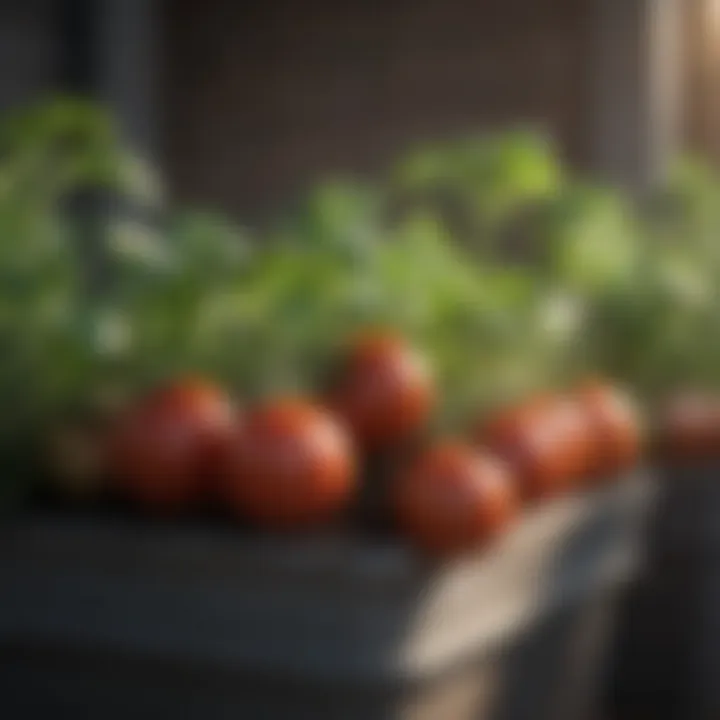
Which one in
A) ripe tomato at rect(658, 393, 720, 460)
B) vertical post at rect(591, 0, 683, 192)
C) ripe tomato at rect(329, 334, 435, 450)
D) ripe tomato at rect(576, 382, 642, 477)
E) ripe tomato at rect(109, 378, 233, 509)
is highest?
vertical post at rect(591, 0, 683, 192)

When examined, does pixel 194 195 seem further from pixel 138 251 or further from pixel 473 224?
pixel 138 251

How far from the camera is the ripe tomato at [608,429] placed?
3.20 feet

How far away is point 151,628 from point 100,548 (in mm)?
45

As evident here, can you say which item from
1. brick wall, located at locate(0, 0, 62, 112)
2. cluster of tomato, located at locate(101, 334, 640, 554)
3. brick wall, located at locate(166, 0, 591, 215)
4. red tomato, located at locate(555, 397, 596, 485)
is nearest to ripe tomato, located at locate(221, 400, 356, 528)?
cluster of tomato, located at locate(101, 334, 640, 554)

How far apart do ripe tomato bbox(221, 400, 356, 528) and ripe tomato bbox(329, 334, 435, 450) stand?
4cm

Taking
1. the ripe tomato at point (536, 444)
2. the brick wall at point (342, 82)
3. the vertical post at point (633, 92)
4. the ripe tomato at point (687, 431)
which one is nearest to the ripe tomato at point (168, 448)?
the ripe tomato at point (536, 444)

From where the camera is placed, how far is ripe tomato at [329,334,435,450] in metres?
0.86

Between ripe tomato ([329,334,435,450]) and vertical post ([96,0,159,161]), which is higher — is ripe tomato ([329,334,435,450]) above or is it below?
below

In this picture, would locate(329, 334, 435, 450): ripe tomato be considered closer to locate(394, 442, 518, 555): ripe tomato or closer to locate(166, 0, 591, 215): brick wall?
locate(394, 442, 518, 555): ripe tomato

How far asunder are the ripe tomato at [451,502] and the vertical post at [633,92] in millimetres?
1241

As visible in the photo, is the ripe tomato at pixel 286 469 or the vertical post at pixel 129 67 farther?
the vertical post at pixel 129 67

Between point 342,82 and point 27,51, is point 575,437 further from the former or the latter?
point 342,82

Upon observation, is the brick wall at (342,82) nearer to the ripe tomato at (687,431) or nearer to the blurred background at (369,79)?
the blurred background at (369,79)

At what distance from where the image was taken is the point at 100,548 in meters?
0.83
